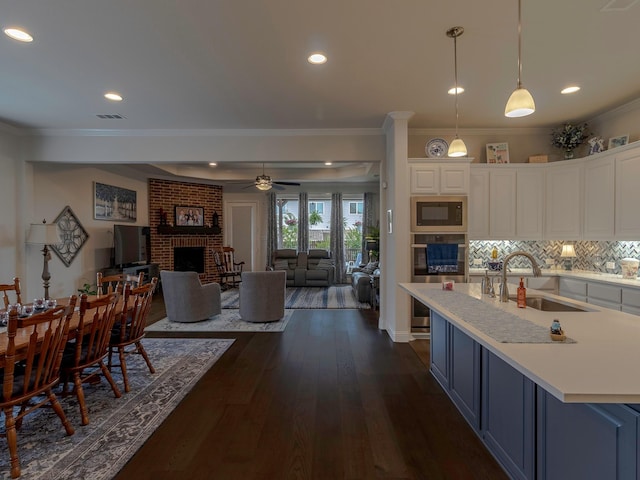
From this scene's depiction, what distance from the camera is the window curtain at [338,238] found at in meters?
9.61

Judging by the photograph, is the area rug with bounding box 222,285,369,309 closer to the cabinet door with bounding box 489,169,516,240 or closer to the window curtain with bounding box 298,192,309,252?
the window curtain with bounding box 298,192,309,252

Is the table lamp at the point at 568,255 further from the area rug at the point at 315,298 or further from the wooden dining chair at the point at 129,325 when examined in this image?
the wooden dining chair at the point at 129,325

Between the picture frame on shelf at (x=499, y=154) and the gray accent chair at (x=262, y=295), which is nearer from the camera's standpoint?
the picture frame on shelf at (x=499, y=154)

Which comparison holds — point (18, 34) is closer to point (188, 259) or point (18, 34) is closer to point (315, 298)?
point (315, 298)

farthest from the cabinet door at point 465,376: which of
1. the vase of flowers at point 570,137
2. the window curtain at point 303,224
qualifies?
the window curtain at point 303,224

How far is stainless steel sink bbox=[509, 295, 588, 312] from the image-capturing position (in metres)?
2.40

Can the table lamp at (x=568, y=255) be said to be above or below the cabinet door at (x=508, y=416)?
above

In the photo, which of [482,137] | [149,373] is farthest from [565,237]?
[149,373]

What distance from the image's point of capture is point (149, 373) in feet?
11.2

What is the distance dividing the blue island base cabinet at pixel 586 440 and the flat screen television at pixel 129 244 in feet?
23.1

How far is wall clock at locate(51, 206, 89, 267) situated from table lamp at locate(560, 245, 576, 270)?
7.81 m

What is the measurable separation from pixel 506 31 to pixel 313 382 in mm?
3349

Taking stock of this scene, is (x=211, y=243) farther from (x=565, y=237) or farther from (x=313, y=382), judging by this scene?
(x=565, y=237)

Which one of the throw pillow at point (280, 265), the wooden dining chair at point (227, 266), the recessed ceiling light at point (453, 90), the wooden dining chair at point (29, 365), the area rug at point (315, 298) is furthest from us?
the throw pillow at point (280, 265)
